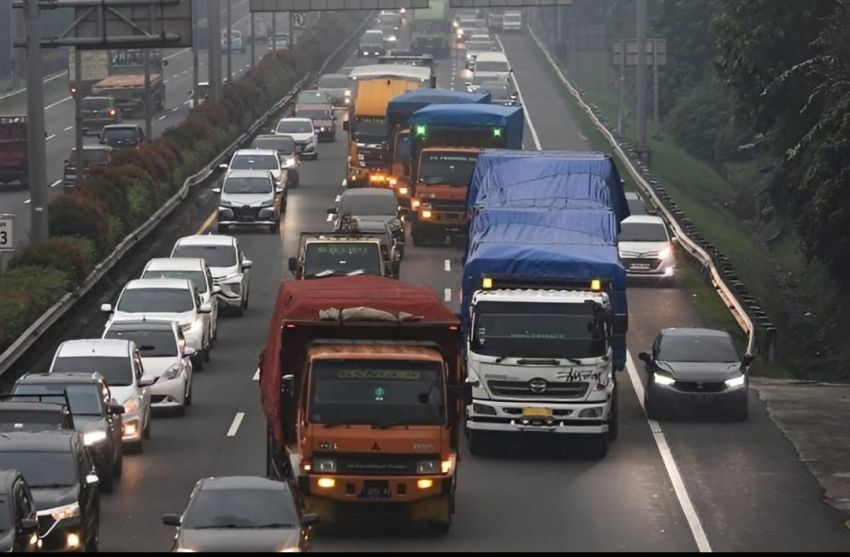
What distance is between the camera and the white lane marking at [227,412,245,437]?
33156mm

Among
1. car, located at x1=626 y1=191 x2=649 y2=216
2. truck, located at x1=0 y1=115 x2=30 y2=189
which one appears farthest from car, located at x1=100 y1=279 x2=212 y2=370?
truck, located at x1=0 y1=115 x2=30 y2=189

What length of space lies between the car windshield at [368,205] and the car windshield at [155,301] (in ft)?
45.3

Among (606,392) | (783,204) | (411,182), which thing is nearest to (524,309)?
(606,392)

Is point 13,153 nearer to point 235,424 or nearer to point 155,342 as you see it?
point 155,342

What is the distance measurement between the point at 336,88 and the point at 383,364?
260 feet

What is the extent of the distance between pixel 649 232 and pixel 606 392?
22.1 meters

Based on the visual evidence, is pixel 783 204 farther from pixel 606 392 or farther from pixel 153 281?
pixel 606 392

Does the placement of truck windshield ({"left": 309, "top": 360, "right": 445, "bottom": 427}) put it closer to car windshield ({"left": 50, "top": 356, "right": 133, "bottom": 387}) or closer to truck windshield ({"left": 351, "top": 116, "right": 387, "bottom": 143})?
car windshield ({"left": 50, "top": 356, "right": 133, "bottom": 387})

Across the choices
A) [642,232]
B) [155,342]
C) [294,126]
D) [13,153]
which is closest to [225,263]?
[155,342]

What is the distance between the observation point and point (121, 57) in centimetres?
12438

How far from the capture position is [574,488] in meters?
29.2

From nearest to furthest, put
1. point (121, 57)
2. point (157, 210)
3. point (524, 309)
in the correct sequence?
point (524, 309) < point (157, 210) < point (121, 57)

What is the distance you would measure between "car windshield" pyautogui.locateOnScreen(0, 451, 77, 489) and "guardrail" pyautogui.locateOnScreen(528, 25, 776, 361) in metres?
21.5

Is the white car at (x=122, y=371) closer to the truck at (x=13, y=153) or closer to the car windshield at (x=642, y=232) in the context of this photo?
the car windshield at (x=642, y=232)
